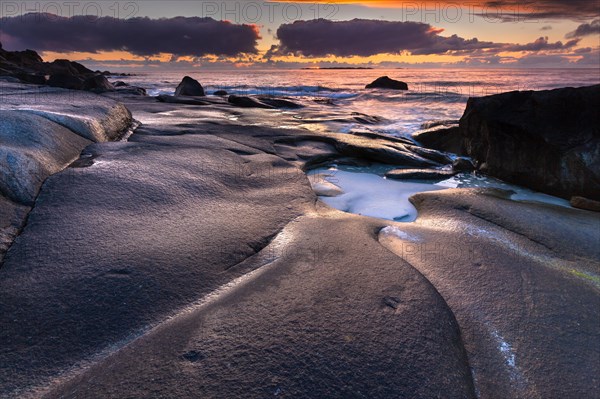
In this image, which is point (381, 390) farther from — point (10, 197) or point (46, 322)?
point (10, 197)

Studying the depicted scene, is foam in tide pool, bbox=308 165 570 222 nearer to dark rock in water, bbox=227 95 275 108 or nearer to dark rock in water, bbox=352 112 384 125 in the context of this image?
dark rock in water, bbox=352 112 384 125

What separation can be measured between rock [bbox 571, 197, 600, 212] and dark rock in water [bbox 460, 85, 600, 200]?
292 mm

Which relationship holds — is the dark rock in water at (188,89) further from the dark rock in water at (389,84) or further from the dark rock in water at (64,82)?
the dark rock in water at (389,84)

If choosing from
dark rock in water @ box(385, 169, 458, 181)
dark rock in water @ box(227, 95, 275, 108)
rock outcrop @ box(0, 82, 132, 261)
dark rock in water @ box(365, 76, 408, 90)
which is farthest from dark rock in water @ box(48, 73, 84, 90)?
dark rock in water @ box(365, 76, 408, 90)

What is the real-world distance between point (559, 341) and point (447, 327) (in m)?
0.55

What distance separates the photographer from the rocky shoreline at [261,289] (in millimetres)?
1314

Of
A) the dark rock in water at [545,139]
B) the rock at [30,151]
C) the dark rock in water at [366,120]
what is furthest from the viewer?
the dark rock in water at [366,120]

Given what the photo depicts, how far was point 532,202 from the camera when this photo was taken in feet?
12.6

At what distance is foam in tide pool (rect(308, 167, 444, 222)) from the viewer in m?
3.34

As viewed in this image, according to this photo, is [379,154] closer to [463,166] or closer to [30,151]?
[463,166]

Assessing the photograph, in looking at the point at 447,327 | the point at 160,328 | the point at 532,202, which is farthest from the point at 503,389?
the point at 532,202

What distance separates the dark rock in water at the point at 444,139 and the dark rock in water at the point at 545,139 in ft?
4.24

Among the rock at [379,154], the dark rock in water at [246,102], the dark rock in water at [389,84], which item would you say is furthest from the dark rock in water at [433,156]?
the dark rock in water at [389,84]

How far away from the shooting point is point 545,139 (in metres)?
4.53
